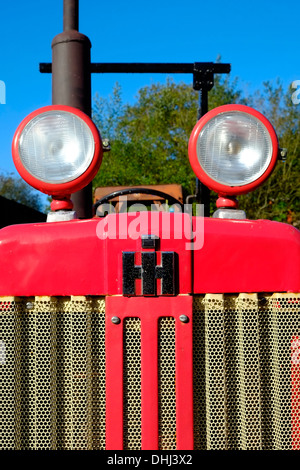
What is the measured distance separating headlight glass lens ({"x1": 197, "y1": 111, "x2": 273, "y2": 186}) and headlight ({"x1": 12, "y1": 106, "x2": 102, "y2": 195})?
1.03ft

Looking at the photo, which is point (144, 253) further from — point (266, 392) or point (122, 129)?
point (122, 129)

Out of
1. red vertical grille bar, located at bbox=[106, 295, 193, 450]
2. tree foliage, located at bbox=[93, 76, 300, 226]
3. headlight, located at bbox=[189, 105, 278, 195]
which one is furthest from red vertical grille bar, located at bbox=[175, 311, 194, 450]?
tree foliage, located at bbox=[93, 76, 300, 226]

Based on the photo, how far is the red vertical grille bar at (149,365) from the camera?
4.35 feet

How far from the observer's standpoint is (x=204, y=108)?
2.38 m

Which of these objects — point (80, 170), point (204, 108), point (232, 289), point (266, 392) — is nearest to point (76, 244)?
point (80, 170)

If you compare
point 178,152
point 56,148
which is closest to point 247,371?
point 56,148

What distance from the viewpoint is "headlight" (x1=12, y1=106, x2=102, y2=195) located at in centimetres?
145

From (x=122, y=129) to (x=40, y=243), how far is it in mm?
17196

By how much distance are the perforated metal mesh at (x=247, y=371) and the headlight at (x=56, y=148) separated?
0.49m

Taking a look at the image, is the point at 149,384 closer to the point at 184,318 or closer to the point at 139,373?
the point at 139,373

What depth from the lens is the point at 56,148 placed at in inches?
57.0

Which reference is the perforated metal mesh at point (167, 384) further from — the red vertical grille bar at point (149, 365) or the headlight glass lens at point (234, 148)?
the headlight glass lens at point (234, 148)

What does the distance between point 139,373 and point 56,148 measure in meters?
0.65

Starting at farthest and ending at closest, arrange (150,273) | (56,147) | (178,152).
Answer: (178,152), (56,147), (150,273)
